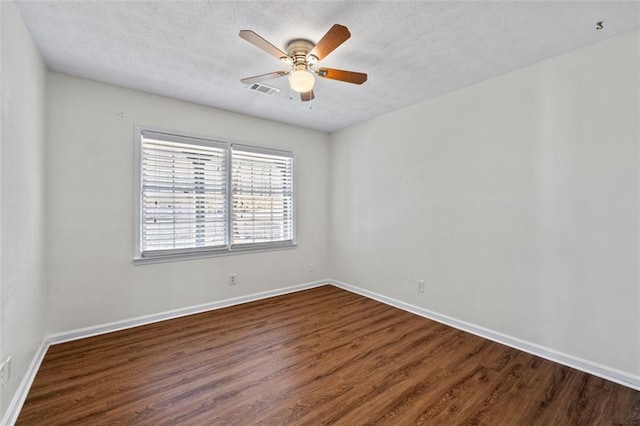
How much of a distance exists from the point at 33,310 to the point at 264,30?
9.31 feet

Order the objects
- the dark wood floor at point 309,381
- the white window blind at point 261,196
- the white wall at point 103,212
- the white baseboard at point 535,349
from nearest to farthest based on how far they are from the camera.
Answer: the dark wood floor at point 309,381, the white baseboard at point 535,349, the white wall at point 103,212, the white window blind at point 261,196

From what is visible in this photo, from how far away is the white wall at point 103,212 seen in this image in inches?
108

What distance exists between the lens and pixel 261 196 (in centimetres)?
419

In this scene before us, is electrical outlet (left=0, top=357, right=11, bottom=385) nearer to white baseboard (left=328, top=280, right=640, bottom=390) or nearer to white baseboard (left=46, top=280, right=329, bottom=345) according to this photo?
white baseboard (left=46, top=280, right=329, bottom=345)

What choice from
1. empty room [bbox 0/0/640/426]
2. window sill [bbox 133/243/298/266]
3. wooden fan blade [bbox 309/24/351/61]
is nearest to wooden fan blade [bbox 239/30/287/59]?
empty room [bbox 0/0/640/426]

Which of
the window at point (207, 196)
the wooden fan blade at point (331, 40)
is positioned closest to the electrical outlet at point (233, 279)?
the window at point (207, 196)

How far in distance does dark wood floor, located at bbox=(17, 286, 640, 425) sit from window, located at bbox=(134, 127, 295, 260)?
1.02 metres

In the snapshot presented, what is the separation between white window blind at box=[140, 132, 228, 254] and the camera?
326 cm

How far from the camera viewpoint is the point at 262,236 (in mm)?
4199

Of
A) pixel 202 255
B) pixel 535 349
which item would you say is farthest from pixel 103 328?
pixel 535 349

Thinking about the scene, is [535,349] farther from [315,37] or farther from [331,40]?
[315,37]

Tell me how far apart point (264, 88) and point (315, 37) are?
3.60 feet

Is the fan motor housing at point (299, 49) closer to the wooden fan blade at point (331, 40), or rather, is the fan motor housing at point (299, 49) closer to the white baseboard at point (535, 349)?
the wooden fan blade at point (331, 40)

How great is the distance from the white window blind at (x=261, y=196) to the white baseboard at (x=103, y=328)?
0.77m
